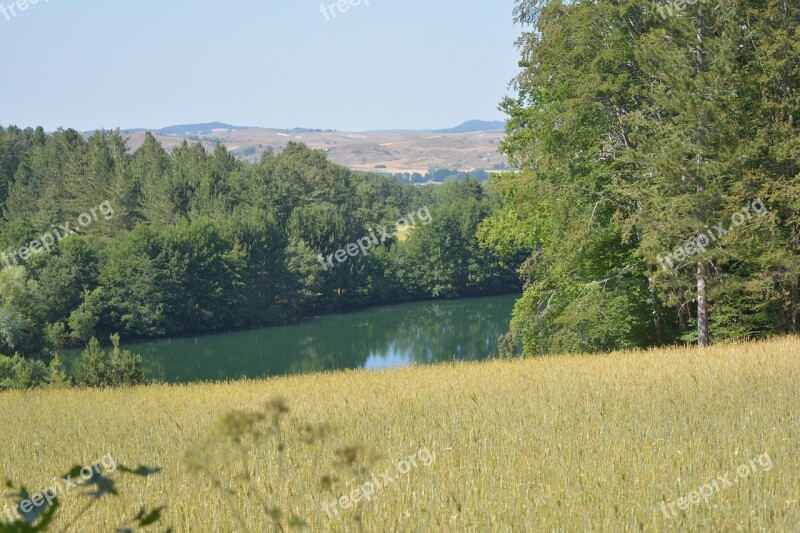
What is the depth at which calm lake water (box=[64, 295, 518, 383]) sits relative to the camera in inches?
1885

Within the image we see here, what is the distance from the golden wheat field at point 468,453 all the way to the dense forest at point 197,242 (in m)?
41.0

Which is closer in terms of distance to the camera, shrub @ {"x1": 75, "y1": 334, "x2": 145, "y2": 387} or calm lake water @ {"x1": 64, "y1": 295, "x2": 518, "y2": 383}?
shrub @ {"x1": 75, "y1": 334, "x2": 145, "y2": 387}

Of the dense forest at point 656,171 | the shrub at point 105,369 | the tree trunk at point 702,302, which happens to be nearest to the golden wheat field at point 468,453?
the dense forest at point 656,171

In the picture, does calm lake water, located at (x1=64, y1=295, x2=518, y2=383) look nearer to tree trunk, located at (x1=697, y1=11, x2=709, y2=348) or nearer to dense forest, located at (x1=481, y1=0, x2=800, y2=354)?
dense forest, located at (x1=481, y1=0, x2=800, y2=354)

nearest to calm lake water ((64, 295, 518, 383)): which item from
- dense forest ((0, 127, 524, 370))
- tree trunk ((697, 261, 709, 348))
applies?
dense forest ((0, 127, 524, 370))

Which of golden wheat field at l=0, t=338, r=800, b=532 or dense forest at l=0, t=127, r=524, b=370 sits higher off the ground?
golden wheat field at l=0, t=338, r=800, b=532

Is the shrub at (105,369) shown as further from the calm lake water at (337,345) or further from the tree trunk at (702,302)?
the calm lake water at (337,345)

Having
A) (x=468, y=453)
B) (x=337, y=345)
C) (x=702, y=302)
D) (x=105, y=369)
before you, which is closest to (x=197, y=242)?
(x=337, y=345)

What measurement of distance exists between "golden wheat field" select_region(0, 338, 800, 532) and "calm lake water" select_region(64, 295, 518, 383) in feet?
103

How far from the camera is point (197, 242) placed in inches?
2611

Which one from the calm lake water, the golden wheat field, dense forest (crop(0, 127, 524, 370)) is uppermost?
the golden wheat field

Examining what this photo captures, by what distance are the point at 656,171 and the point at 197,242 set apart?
173 ft

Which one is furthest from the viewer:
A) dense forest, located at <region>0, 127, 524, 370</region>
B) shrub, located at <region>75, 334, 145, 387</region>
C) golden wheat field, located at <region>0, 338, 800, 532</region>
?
dense forest, located at <region>0, 127, 524, 370</region>

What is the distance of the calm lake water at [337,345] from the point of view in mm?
47875
